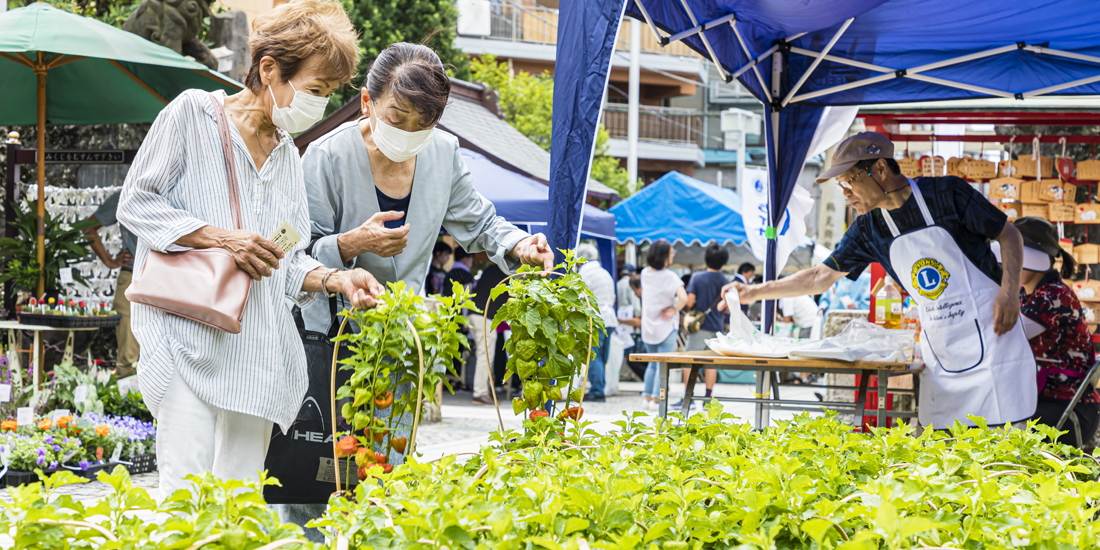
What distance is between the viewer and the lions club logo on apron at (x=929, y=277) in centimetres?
430

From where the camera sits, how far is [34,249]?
6297 mm

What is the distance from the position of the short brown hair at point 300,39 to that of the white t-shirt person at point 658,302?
731 centimetres

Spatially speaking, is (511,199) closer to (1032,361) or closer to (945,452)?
(1032,361)

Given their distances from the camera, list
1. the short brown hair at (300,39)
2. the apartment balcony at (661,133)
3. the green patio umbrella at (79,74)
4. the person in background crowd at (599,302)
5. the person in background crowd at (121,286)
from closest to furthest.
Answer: the short brown hair at (300,39) < the green patio umbrella at (79,74) < the person in background crowd at (121,286) < the person in background crowd at (599,302) < the apartment balcony at (661,133)

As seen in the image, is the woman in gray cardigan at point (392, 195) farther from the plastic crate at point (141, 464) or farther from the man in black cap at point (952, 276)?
the plastic crate at point (141, 464)

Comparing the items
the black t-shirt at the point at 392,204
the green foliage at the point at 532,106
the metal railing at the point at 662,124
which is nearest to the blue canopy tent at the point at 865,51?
the black t-shirt at the point at 392,204

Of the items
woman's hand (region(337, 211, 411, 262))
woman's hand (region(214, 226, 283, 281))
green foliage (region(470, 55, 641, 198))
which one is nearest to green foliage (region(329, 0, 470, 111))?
green foliage (region(470, 55, 641, 198))

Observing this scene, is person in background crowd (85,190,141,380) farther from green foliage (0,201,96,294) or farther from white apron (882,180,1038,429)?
white apron (882,180,1038,429)

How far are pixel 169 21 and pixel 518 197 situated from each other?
10.5 ft

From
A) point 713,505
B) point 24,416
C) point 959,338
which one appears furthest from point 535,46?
point 713,505

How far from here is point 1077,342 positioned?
447 cm

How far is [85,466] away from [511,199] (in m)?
4.17

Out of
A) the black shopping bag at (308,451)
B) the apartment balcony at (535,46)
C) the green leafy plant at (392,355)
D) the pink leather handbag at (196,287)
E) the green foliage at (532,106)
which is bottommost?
the black shopping bag at (308,451)

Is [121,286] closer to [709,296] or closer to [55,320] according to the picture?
[55,320]
